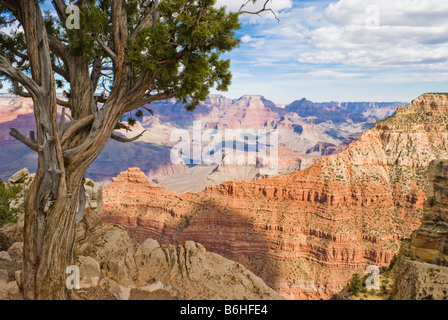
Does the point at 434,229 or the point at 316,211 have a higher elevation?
the point at 434,229

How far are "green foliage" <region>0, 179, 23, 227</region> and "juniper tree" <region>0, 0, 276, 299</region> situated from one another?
655 inches

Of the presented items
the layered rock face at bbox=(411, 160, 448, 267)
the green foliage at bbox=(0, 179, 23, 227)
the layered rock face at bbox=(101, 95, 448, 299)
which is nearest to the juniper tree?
the green foliage at bbox=(0, 179, 23, 227)

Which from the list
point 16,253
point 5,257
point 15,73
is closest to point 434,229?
point 16,253

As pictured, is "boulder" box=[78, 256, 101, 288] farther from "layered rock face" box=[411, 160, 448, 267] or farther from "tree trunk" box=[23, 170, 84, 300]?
"layered rock face" box=[411, 160, 448, 267]

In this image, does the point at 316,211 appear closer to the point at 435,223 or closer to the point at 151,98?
the point at 435,223

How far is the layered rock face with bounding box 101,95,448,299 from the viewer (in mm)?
49406

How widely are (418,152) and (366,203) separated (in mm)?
18017

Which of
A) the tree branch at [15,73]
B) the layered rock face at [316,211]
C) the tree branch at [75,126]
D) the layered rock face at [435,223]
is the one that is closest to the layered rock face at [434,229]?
the layered rock face at [435,223]

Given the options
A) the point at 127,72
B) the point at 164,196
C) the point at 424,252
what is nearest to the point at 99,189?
the point at 127,72

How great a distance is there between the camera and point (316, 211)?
5600 centimetres

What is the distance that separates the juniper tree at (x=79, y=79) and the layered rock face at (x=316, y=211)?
44.6m

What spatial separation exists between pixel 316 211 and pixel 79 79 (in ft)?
179

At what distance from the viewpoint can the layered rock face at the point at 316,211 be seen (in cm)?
4941

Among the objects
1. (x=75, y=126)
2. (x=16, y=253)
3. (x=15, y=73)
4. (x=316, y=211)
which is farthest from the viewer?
(x=316, y=211)
